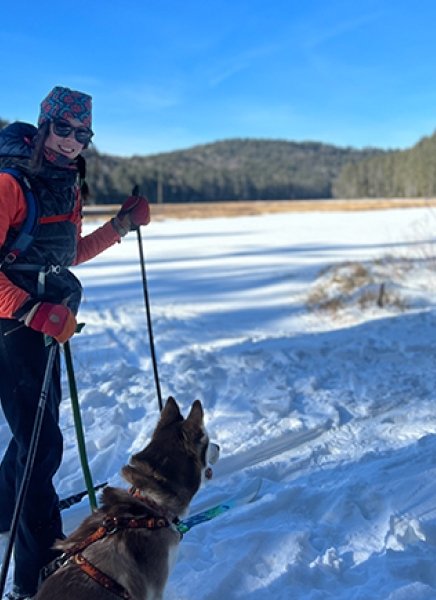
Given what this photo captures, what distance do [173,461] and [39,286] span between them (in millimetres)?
1138

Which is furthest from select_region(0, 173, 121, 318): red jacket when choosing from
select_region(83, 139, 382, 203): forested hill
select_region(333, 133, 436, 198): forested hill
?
select_region(333, 133, 436, 198): forested hill

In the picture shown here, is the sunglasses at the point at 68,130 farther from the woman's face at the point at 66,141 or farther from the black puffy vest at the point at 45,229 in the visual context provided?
the black puffy vest at the point at 45,229

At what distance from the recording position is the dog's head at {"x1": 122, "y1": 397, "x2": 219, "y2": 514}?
106 inches

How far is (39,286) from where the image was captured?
2748 mm

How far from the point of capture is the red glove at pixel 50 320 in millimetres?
2619

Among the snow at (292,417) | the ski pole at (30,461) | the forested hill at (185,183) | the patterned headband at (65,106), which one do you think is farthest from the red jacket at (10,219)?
the forested hill at (185,183)

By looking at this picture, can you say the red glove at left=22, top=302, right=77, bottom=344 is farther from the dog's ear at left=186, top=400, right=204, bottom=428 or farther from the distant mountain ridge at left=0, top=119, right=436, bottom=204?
the distant mountain ridge at left=0, top=119, right=436, bottom=204

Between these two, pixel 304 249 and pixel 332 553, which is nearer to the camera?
pixel 332 553

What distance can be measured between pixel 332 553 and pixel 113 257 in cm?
1649

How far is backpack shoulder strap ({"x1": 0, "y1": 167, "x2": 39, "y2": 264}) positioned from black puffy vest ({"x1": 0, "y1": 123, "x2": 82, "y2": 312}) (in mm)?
28

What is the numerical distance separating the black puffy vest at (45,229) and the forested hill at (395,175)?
103621 millimetres

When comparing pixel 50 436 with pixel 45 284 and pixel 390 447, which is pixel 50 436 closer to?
pixel 45 284

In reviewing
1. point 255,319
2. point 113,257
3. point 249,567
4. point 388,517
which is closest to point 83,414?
point 249,567

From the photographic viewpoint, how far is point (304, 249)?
760 inches
